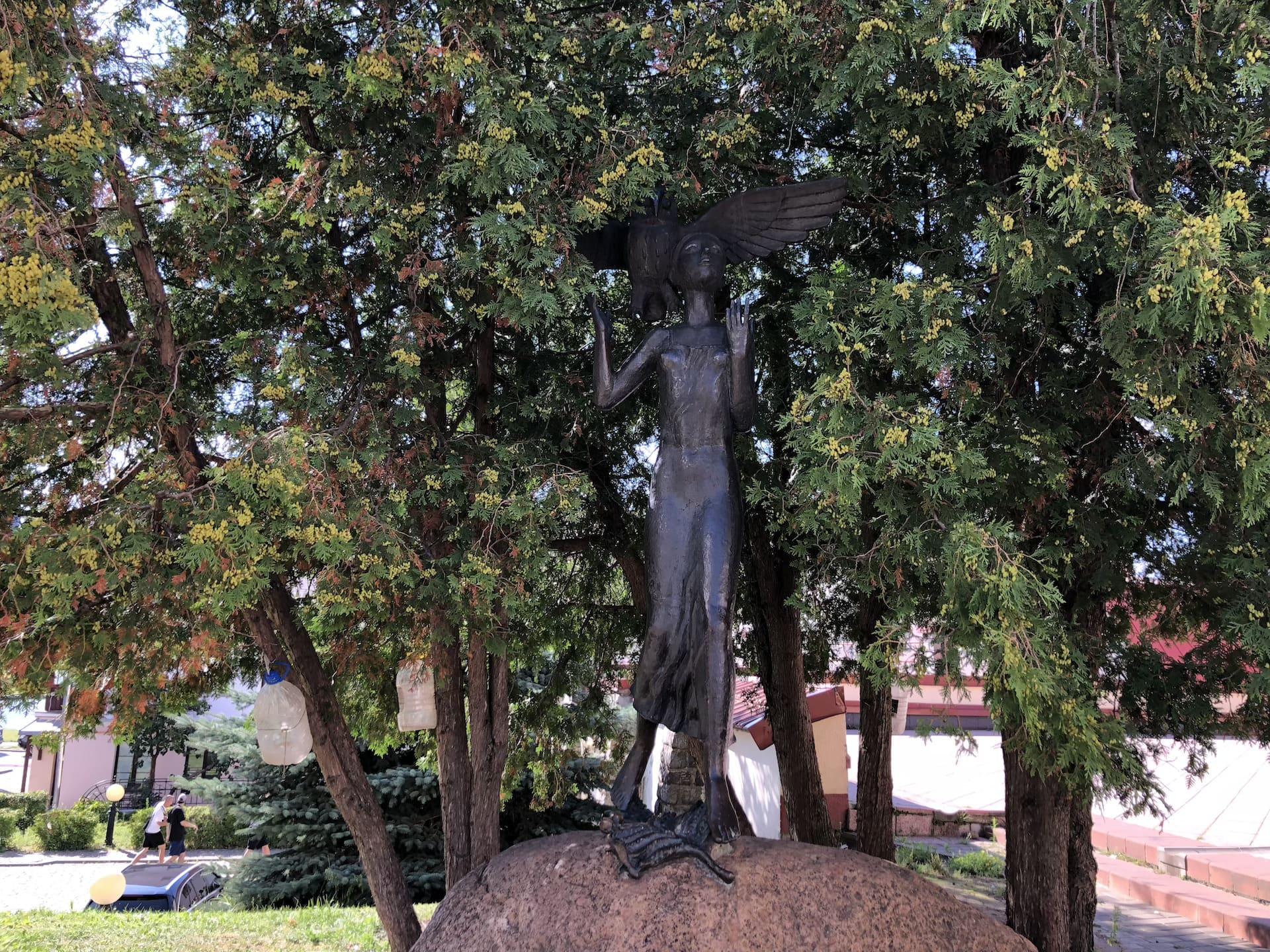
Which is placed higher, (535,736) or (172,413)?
(172,413)

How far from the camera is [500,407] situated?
6469 millimetres

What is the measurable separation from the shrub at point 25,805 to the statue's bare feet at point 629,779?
17.5 m

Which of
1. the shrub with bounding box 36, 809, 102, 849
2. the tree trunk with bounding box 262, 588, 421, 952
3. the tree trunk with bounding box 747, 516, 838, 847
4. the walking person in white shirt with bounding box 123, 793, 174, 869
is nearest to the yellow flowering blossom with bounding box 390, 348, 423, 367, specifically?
the tree trunk with bounding box 262, 588, 421, 952

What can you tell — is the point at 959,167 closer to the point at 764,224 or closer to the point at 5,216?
the point at 764,224

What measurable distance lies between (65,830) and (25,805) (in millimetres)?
2619

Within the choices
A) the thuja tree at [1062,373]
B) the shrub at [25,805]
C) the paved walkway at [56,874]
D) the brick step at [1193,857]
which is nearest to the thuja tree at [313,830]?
the paved walkway at [56,874]

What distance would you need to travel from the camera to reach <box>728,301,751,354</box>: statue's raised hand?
4.81 metres

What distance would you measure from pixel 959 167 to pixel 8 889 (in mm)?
14539

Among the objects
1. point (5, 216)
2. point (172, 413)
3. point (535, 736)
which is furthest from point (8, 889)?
point (5, 216)

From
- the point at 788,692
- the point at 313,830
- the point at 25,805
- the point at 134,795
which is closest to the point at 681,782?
the point at 788,692

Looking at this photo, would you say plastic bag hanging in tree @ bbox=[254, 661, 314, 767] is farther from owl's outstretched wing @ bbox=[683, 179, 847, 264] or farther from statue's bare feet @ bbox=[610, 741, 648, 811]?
owl's outstretched wing @ bbox=[683, 179, 847, 264]

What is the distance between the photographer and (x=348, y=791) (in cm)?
612

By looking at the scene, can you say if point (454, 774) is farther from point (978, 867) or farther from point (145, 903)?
point (978, 867)

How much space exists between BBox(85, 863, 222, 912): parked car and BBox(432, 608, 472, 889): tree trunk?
532 cm
